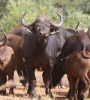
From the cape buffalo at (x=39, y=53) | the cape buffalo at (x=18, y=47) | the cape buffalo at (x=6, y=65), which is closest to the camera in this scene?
the cape buffalo at (x=39, y=53)

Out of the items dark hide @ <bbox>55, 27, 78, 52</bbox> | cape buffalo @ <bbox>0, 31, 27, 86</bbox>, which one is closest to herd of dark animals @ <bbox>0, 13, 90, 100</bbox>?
dark hide @ <bbox>55, 27, 78, 52</bbox>

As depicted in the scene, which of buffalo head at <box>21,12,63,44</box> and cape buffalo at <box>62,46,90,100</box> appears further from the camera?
buffalo head at <box>21,12,63,44</box>

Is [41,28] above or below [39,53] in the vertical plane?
above

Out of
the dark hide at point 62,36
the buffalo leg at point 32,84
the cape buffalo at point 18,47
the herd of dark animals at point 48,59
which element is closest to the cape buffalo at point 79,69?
the herd of dark animals at point 48,59

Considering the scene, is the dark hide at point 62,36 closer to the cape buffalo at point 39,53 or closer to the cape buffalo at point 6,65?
the cape buffalo at point 39,53

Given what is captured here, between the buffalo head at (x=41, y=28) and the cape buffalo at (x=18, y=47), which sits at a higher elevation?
the buffalo head at (x=41, y=28)

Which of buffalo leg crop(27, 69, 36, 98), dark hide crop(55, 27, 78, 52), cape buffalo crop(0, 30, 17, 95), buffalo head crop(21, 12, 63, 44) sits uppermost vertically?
buffalo head crop(21, 12, 63, 44)

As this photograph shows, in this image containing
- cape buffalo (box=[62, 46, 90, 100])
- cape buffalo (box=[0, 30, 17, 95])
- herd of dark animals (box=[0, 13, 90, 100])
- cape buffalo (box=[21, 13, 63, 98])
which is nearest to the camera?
cape buffalo (box=[62, 46, 90, 100])

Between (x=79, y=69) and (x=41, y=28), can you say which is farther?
(x=41, y=28)

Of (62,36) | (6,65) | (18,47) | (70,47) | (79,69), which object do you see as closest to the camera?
(79,69)

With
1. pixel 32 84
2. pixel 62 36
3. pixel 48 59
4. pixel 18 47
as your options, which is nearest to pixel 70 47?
pixel 48 59

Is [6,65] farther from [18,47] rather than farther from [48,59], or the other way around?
[18,47]

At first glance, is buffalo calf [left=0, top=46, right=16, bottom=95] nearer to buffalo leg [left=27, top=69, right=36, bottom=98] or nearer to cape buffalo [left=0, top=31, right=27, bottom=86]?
buffalo leg [left=27, top=69, right=36, bottom=98]

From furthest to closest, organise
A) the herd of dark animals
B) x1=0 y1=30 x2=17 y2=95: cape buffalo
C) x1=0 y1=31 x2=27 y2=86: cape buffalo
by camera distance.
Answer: x1=0 y1=31 x2=27 y2=86: cape buffalo, x1=0 y1=30 x2=17 y2=95: cape buffalo, the herd of dark animals
